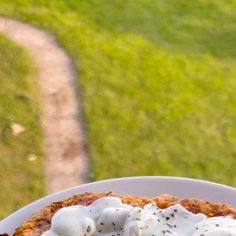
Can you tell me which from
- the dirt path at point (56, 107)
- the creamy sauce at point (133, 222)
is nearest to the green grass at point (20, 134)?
the dirt path at point (56, 107)

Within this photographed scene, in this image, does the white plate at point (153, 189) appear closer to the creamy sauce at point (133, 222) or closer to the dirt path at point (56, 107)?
the creamy sauce at point (133, 222)

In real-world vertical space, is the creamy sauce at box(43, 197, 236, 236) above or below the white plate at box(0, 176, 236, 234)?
above

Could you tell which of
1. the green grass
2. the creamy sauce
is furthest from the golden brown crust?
the green grass

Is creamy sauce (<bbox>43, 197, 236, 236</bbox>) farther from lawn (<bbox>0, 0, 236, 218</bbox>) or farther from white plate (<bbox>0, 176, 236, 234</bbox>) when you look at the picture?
lawn (<bbox>0, 0, 236, 218</bbox>)

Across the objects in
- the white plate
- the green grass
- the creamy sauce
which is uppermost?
the creamy sauce

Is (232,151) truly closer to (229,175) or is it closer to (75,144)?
(229,175)

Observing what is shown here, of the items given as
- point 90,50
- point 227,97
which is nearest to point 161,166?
point 227,97

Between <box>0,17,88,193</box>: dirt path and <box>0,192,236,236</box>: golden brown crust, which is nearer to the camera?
<box>0,192,236,236</box>: golden brown crust

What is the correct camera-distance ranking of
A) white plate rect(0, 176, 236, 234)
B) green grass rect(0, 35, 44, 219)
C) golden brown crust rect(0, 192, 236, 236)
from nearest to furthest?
golden brown crust rect(0, 192, 236, 236) < white plate rect(0, 176, 236, 234) < green grass rect(0, 35, 44, 219)
